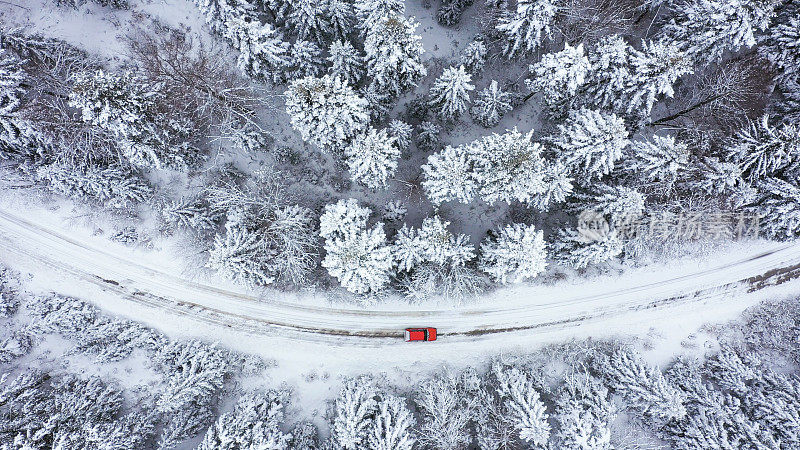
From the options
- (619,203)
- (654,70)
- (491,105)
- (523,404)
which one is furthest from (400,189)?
(654,70)

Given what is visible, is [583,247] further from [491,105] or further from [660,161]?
[491,105]

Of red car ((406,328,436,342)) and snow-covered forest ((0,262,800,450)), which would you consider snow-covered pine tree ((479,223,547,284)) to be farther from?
snow-covered forest ((0,262,800,450))

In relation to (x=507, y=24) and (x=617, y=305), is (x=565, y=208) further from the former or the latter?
(x=507, y=24)

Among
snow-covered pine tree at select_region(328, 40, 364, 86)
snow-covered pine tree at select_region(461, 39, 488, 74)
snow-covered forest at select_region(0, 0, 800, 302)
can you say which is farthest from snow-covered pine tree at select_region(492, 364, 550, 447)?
snow-covered pine tree at select_region(328, 40, 364, 86)

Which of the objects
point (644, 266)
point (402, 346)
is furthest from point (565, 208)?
point (402, 346)

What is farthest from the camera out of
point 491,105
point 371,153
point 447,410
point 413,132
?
point 413,132

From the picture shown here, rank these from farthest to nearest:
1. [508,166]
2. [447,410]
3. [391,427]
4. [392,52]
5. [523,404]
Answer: [447,410], [523,404], [391,427], [508,166], [392,52]
